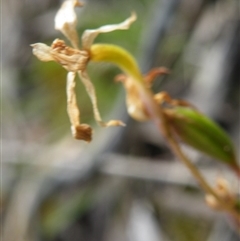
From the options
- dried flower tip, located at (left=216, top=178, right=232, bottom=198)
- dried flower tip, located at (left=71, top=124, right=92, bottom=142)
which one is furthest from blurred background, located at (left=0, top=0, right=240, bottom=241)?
dried flower tip, located at (left=71, top=124, right=92, bottom=142)

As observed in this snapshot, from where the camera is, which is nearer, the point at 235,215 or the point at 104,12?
the point at 235,215

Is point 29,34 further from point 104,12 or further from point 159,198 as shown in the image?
point 159,198


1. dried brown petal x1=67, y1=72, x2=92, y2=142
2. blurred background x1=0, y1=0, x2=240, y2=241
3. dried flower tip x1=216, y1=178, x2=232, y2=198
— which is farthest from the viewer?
blurred background x1=0, y1=0, x2=240, y2=241

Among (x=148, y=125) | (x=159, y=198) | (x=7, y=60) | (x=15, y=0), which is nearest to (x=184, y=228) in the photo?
(x=159, y=198)

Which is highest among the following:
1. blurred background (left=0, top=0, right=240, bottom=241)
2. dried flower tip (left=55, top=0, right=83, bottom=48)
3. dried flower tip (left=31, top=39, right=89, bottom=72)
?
dried flower tip (left=55, top=0, right=83, bottom=48)

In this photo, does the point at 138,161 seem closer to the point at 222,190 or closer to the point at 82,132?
the point at 222,190

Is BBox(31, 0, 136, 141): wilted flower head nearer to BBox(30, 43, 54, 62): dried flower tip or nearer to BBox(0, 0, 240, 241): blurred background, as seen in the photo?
BBox(30, 43, 54, 62): dried flower tip

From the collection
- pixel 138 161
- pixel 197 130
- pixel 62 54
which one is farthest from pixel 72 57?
pixel 138 161

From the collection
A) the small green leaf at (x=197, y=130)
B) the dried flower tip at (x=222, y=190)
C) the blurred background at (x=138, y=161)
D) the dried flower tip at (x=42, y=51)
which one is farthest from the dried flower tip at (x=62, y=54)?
the blurred background at (x=138, y=161)
